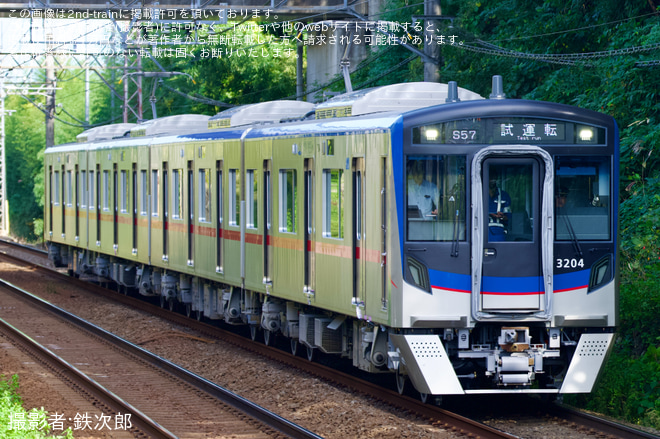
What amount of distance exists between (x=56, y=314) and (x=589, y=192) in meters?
12.4

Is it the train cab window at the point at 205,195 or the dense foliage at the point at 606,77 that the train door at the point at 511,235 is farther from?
the train cab window at the point at 205,195

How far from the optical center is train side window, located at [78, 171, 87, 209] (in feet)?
84.2

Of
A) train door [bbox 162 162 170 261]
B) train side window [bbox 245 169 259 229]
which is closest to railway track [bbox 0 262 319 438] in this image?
train door [bbox 162 162 170 261]

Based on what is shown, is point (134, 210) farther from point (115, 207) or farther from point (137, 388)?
point (137, 388)

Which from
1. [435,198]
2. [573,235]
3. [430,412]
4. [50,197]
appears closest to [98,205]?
[50,197]

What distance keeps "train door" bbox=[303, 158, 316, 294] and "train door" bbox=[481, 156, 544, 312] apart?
305 cm

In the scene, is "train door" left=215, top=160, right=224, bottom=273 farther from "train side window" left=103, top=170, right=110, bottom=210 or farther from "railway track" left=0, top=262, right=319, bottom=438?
"train side window" left=103, top=170, right=110, bottom=210

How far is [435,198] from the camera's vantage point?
417 inches

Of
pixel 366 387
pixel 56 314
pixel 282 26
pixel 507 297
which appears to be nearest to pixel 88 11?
pixel 56 314

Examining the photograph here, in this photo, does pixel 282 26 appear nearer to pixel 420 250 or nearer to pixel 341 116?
pixel 341 116

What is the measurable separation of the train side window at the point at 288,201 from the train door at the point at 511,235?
11.9ft

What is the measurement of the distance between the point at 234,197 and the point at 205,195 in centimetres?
139

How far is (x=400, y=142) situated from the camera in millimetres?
10570

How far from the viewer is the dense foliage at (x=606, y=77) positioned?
1228 centimetres
